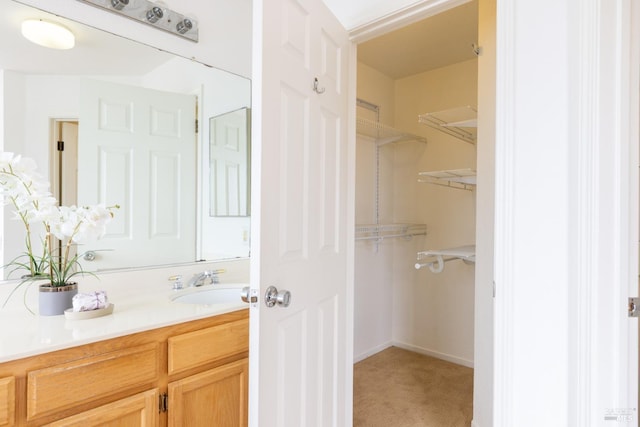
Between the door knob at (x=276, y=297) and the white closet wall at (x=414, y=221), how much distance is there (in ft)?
6.10

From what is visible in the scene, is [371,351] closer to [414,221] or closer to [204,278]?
[414,221]

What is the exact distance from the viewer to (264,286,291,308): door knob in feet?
3.64

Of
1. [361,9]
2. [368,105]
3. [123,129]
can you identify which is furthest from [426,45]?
[123,129]

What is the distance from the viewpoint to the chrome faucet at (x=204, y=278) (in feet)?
5.86

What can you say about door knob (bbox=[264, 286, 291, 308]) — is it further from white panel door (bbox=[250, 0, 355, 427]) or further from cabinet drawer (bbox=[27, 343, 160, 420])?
cabinet drawer (bbox=[27, 343, 160, 420])

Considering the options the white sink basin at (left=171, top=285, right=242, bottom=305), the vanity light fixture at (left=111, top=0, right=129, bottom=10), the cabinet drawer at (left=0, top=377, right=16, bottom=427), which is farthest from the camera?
the white sink basin at (left=171, top=285, right=242, bottom=305)

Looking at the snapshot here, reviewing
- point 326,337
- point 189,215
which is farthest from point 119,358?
point 189,215

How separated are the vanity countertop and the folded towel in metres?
0.04

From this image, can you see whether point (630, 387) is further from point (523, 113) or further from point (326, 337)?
point (326, 337)

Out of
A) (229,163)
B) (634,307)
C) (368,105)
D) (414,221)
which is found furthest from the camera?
(414,221)

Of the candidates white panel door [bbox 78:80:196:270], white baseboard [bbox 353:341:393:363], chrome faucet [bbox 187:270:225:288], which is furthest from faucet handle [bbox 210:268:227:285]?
white baseboard [bbox 353:341:393:363]

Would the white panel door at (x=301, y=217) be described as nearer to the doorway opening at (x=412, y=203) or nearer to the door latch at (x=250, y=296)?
the door latch at (x=250, y=296)

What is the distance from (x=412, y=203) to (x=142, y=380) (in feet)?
8.65

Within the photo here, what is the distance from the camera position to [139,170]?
5.51 feet
